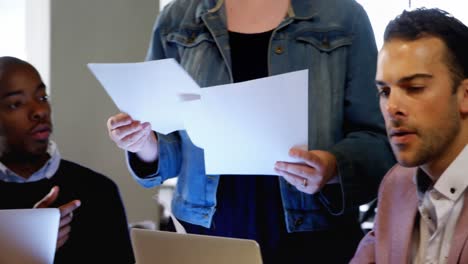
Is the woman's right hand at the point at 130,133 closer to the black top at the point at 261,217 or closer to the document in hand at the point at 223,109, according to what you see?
the document in hand at the point at 223,109

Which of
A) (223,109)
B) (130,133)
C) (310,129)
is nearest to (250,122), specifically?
(223,109)

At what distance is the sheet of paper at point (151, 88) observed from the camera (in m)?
1.39

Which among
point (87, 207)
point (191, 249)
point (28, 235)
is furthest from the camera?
point (87, 207)

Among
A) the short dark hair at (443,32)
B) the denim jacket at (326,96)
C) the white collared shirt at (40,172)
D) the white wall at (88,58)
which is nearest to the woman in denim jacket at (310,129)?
the denim jacket at (326,96)

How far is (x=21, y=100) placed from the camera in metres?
2.06

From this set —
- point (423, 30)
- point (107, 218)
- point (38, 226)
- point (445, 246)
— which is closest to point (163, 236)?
point (38, 226)

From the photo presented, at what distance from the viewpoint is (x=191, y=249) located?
113 centimetres

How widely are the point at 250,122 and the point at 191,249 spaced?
0.36 m

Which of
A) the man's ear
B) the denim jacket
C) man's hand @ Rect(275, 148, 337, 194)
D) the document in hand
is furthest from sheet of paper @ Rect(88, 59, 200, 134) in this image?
the man's ear

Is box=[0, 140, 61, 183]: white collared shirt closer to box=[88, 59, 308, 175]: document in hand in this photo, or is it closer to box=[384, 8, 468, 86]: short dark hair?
box=[88, 59, 308, 175]: document in hand

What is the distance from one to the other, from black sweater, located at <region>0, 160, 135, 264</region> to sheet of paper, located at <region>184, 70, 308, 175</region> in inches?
26.2

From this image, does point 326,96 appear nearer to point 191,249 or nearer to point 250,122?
point 250,122

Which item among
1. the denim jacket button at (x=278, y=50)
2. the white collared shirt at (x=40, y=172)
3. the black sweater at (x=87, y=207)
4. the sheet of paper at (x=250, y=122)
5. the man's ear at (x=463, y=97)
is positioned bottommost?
the black sweater at (x=87, y=207)

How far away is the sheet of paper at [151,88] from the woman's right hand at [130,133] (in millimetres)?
15
